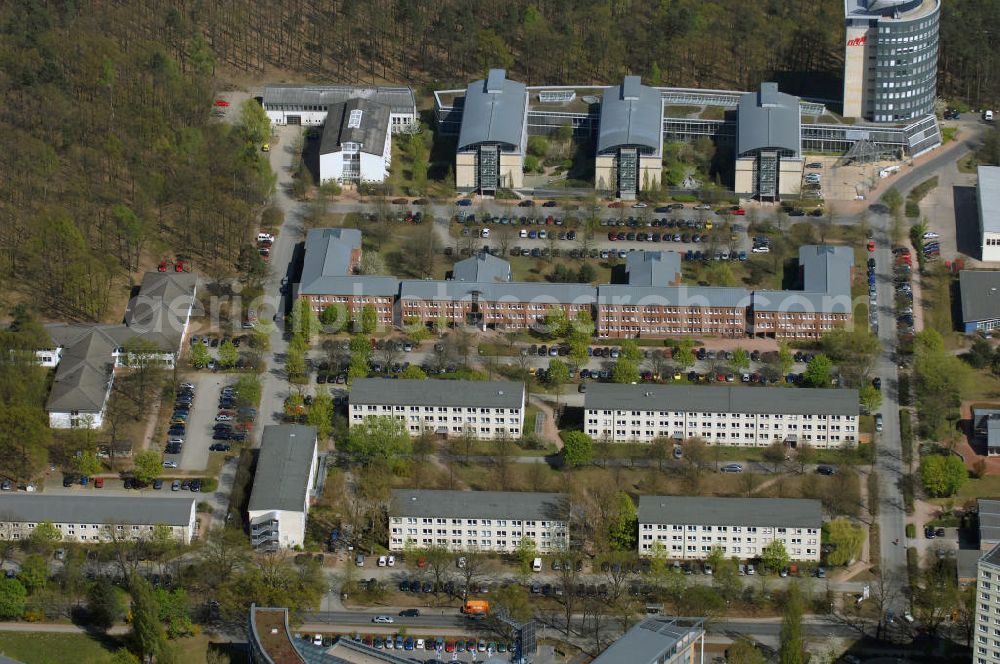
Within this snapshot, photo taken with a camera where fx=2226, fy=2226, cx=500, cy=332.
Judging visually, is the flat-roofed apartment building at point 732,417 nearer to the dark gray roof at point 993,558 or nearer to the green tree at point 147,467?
the dark gray roof at point 993,558

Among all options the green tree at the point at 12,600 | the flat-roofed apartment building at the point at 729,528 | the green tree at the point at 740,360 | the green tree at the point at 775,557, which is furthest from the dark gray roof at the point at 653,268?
the green tree at the point at 12,600

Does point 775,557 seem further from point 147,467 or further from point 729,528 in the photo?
point 147,467

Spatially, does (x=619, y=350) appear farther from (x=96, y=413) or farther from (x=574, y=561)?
(x=96, y=413)

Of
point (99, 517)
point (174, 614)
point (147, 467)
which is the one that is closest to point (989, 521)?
point (174, 614)

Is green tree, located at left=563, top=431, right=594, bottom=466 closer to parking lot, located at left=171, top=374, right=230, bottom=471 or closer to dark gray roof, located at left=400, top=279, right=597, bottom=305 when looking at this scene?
dark gray roof, located at left=400, top=279, right=597, bottom=305

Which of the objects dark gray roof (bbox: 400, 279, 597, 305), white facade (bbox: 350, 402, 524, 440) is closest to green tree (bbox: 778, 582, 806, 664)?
white facade (bbox: 350, 402, 524, 440)
